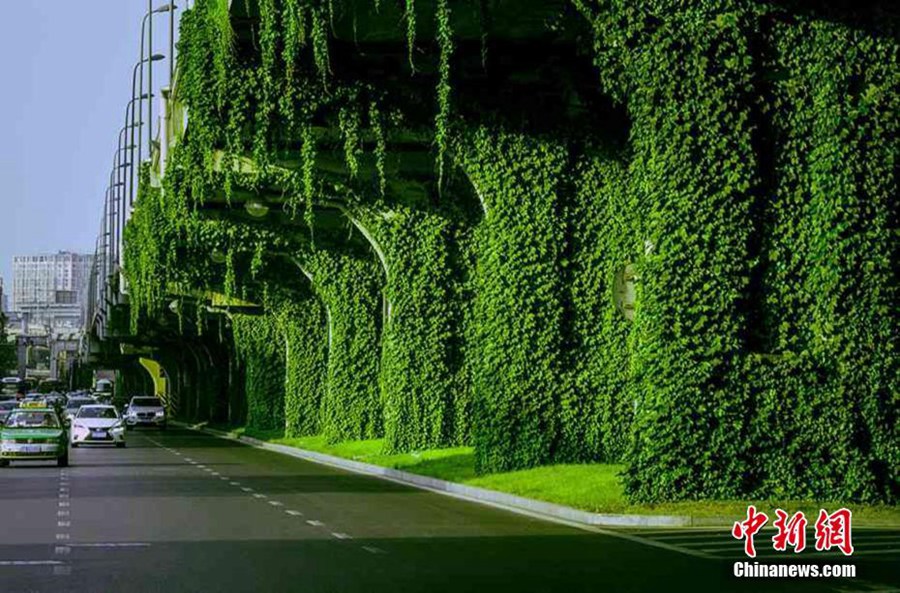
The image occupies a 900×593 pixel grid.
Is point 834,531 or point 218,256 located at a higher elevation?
point 218,256

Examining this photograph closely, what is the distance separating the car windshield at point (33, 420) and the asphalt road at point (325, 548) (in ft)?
44.9

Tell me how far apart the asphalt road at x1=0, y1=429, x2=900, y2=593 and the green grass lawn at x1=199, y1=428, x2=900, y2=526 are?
125 centimetres

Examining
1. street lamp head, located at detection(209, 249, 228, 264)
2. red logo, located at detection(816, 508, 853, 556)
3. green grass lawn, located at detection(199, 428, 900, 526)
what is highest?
street lamp head, located at detection(209, 249, 228, 264)

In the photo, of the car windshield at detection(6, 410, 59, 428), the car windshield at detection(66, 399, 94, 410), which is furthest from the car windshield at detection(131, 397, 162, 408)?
the car windshield at detection(6, 410, 59, 428)

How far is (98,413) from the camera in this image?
65.9 m

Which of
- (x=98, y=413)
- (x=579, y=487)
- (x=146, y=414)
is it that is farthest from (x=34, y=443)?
(x=146, y=414)

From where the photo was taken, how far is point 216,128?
35.1 meters

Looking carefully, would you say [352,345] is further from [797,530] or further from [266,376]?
[797,530]

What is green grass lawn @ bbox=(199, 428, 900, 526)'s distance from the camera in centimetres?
2542

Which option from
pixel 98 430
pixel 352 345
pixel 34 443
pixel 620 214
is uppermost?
pixel 620 214

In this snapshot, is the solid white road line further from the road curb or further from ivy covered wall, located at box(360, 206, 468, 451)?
ivy covered wall, located at box(360, 206, 468, 451)

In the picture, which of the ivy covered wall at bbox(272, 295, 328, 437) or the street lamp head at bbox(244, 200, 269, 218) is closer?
the street lamp head at bbox(244, 200, 269, 218)

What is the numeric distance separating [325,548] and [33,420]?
3002cm

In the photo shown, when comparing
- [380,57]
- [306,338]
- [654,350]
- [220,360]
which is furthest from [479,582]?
[220,360]
